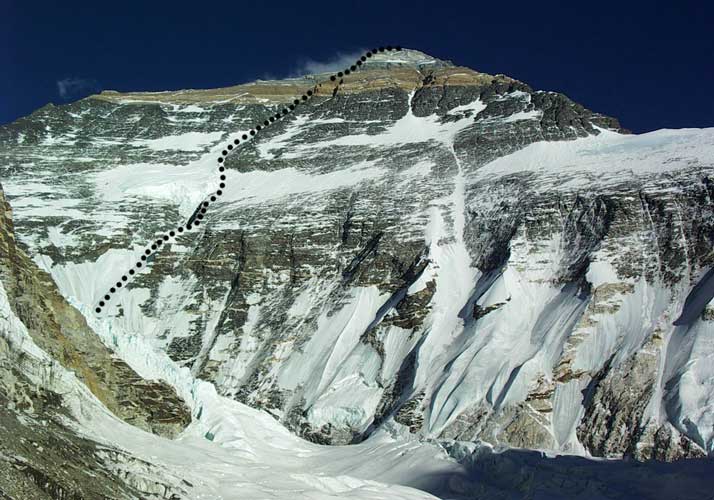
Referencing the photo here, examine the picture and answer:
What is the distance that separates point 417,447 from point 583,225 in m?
31.2

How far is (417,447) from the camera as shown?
6066 centimetres

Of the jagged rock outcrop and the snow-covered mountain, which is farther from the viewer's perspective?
the snow-covered mountain

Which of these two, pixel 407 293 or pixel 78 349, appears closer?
pixel 78 349

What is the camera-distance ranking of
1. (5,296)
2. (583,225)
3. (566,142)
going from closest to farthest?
(5,296) < (583,225) < (566,142)

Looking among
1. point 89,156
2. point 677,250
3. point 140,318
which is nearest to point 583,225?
point 677,250

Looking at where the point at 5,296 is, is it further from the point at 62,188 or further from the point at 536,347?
the point at 62,188

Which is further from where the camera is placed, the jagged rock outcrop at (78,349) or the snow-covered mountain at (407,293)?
the snow-covered mountain at (407,293)

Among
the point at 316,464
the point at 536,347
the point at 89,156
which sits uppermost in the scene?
the point at 89,156

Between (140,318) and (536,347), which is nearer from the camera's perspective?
(536,347)

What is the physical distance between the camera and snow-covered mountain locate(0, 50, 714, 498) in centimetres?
5622

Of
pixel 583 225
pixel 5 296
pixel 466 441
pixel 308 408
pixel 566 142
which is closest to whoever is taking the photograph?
pixel 5 296

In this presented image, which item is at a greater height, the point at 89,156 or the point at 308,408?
the point at 89,156

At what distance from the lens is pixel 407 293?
81438 mm

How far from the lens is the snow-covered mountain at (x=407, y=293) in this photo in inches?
2213
